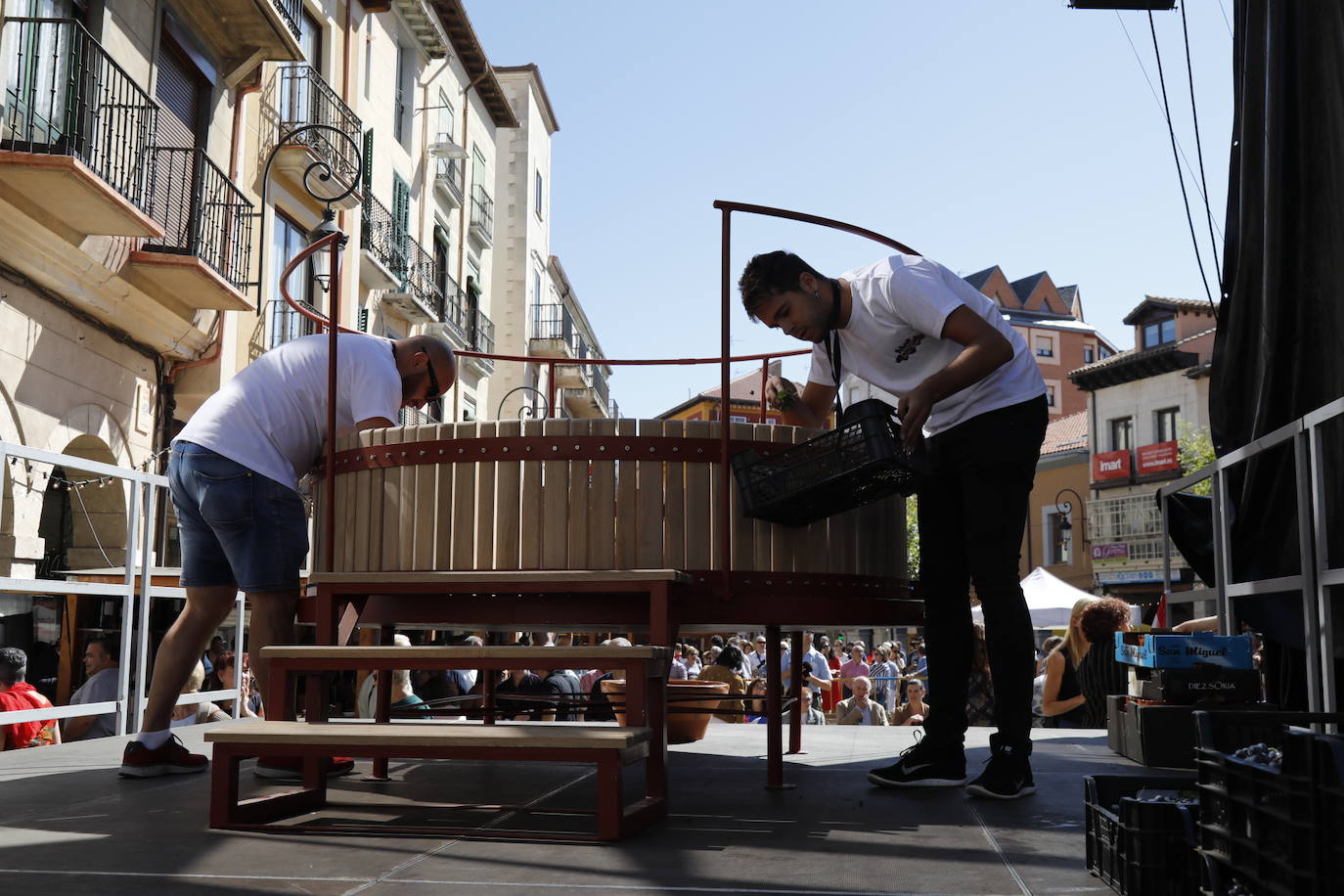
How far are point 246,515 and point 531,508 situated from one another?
102cm

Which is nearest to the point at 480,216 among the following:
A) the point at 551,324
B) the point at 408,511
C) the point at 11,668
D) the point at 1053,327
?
the point at 551,324

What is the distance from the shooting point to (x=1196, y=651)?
518 cm

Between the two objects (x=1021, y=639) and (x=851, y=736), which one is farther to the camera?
(x=851, y=736)

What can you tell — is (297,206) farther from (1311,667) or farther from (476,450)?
(1311,667)

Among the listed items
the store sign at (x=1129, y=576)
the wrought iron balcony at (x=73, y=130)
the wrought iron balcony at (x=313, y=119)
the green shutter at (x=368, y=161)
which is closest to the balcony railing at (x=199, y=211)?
the wrought iron balcony at (x=73, y=130)

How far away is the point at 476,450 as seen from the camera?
4.18m

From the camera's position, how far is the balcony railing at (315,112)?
61.1 feet

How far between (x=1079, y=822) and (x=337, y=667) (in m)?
2.11

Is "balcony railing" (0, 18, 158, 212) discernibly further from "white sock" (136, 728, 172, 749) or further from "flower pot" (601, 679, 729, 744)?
"white sock" (136, 728, 172, 749)

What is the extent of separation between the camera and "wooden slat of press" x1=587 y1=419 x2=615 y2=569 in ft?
13.4

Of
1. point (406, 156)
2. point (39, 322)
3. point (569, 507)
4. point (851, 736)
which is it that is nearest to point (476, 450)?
point (569, 507)

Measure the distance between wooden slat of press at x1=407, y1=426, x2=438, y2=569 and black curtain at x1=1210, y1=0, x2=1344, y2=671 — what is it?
321 cm

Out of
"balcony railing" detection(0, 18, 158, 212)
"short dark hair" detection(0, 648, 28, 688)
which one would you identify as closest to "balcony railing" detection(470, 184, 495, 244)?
"balcony railing" detection(0, 18, 158, 212)

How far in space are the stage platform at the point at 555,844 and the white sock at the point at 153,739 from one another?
15cm
